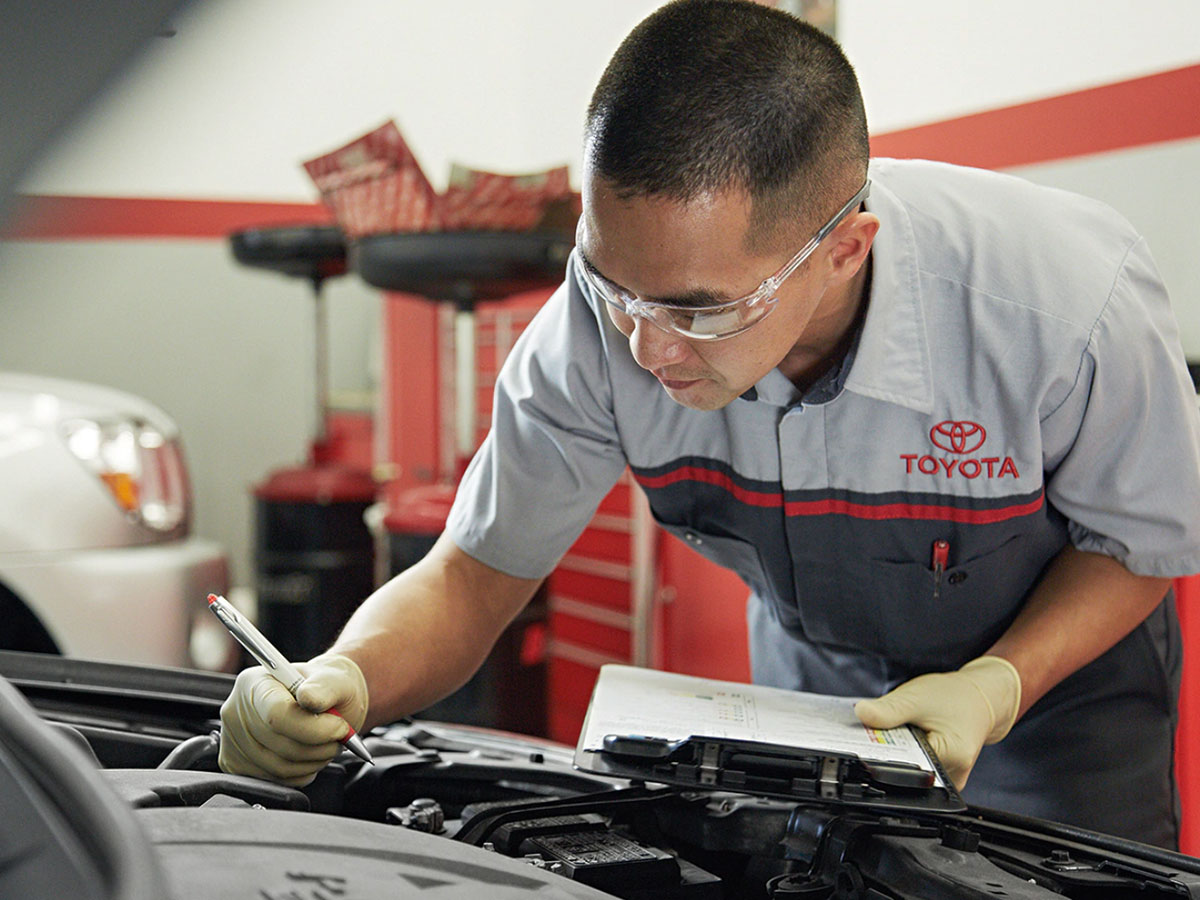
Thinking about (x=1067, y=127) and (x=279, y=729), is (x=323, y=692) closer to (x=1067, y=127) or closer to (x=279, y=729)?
(x=279, y=729)

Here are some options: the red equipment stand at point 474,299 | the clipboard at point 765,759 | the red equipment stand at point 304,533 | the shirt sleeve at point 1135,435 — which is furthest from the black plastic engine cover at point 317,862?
the red equipment stand at point 304,533

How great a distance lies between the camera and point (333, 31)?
179 inches

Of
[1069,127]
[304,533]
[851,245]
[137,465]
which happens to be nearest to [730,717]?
[851,245]

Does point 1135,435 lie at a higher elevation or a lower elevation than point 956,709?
higher

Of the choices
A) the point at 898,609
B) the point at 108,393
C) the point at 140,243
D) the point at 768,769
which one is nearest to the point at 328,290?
the point at 140,243

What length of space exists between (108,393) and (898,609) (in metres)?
1.85

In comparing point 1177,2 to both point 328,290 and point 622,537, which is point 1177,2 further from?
point 328,290

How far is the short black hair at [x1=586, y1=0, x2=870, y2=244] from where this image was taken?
978mm

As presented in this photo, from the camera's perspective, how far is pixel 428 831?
95 centimetres

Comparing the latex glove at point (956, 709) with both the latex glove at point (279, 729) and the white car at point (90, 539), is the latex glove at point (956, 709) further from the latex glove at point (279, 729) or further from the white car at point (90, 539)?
the white car at point (90, 539)

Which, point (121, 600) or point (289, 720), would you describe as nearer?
point (289, 720)

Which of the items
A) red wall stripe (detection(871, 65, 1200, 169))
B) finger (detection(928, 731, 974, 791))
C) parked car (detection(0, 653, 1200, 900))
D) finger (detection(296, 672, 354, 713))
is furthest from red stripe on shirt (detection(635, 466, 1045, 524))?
red wall stripe (detection(871, 65, 1200, 169))

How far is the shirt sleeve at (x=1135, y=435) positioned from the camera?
3.88 feet

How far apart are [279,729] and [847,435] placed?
64 cm
